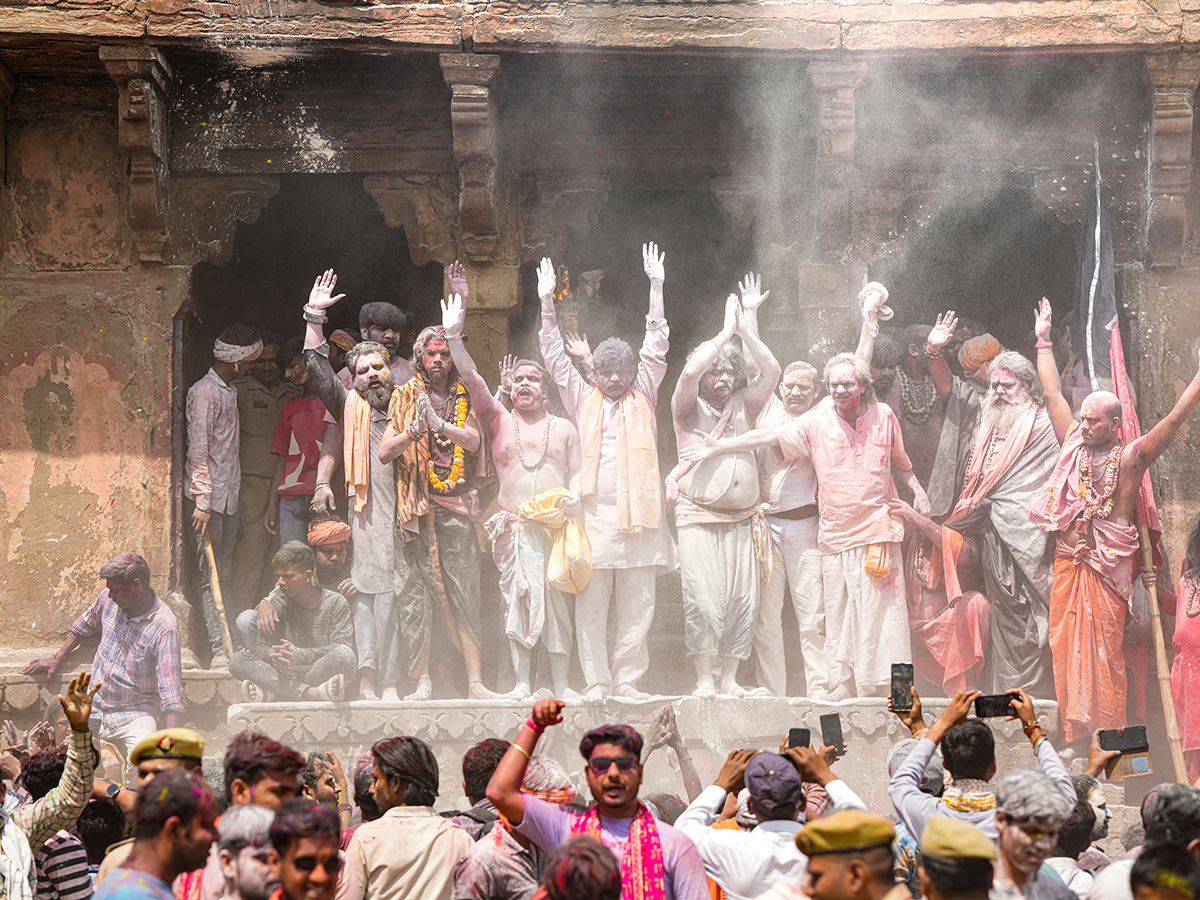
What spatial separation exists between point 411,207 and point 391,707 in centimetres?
290

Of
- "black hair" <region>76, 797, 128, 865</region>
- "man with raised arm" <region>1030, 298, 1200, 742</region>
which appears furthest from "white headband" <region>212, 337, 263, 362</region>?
"man with raised arm" <region>1030, 298, 1200, 742</region>

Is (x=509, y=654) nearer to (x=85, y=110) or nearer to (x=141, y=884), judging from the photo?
(x=85, y=110)

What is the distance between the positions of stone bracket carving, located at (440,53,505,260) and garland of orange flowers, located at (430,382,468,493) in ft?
3.09

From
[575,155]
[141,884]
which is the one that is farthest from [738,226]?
[141,884]

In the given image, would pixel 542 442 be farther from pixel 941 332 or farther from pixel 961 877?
pixel 961 877

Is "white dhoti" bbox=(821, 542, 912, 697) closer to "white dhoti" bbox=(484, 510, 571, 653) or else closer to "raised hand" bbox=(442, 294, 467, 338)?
"white dhoti" bbox=(484, 510, 571, 653)

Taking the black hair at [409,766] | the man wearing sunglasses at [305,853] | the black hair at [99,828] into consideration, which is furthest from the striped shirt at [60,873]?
the man wearing sunglasses at [305,853]

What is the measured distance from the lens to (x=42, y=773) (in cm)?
336

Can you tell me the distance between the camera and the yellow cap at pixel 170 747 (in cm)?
284

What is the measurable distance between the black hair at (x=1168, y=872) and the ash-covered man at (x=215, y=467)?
18.1ft

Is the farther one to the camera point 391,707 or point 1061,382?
point 1061,382

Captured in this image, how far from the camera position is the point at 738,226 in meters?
7.91

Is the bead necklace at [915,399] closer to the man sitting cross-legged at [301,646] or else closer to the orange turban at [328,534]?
the orange turban at [328,534]

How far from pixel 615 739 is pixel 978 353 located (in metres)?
5.13
